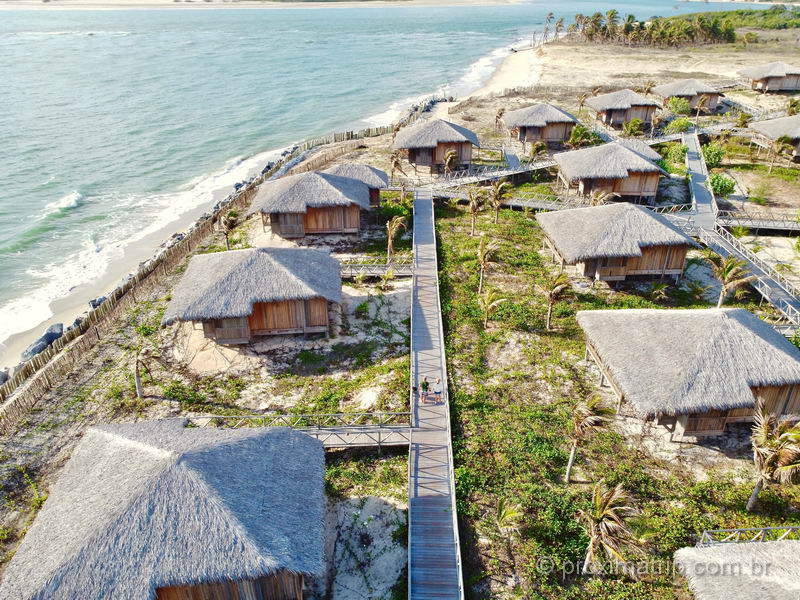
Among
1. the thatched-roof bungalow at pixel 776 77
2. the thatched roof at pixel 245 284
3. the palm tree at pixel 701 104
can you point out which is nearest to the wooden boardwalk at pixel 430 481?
the thatched roof at pixel 245 284

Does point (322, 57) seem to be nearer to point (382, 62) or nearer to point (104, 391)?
point (382, 62)

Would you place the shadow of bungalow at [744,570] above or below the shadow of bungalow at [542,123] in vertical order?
below

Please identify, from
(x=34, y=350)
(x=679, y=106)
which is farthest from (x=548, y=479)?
(x=679, y=106)

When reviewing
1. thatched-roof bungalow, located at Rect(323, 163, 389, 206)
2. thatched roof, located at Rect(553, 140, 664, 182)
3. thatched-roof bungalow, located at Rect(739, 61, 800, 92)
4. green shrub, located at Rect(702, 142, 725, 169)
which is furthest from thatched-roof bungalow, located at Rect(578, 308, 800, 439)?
thatched-roof bungalow, located at Rect(739, 61, 800, 92)

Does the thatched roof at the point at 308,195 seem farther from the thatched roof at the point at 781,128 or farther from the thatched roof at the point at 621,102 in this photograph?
the thatched roof at the point at 781,128

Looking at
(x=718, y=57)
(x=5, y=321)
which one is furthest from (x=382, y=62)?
(x=5, y=321)

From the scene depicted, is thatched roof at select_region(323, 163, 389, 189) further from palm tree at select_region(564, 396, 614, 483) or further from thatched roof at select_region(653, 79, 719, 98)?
thatched roof at select_region(653, 79, 719, 98)

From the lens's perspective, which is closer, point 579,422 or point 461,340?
point 579,422
